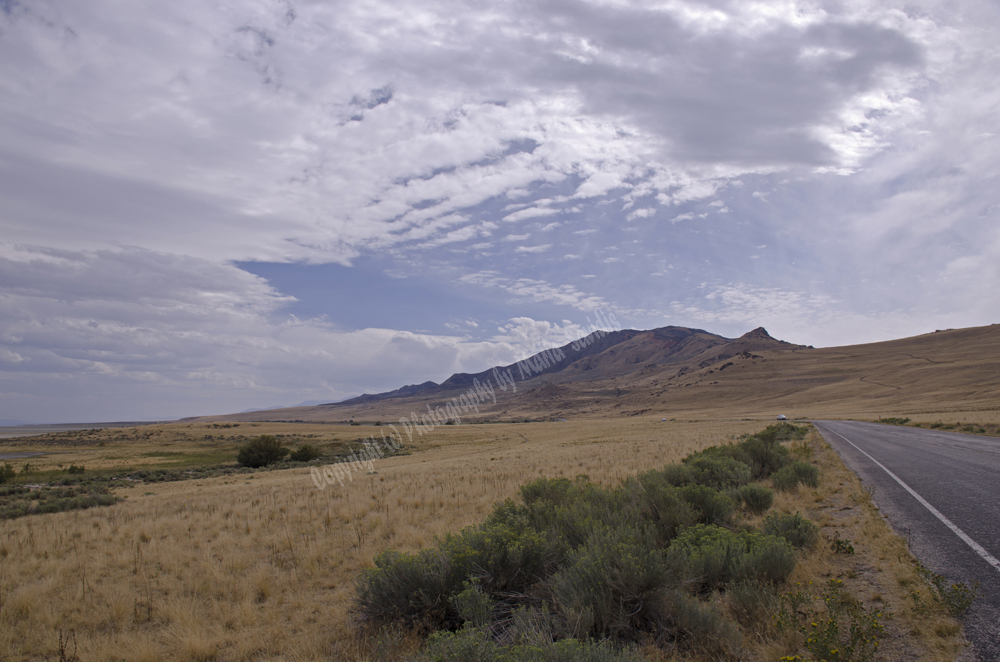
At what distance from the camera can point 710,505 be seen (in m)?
8.33

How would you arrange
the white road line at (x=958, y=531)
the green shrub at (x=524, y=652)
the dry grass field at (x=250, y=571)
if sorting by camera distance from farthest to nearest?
the white road line at (x=958, y=531)
the dry grass field at (x=250, y=571)
the green shrub at (x=524, y=652)

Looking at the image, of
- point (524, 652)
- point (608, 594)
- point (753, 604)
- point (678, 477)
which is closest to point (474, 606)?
point (608, 594)

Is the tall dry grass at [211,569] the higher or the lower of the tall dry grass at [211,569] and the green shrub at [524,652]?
the lower

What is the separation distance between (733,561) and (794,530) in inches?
86.2

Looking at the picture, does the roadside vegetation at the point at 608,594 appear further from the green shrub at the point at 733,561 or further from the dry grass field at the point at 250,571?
the dry grass field at the point at 250,571

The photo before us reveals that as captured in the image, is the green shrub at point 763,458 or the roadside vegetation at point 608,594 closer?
the roadside vegetation at point 608,594


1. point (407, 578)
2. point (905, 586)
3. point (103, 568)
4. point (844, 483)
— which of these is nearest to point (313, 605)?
point (407, 578)

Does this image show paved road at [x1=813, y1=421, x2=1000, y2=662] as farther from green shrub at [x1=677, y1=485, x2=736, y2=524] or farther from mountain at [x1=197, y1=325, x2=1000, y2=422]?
mountain at [x1=197, y1=325, x2=1000, y2=422]

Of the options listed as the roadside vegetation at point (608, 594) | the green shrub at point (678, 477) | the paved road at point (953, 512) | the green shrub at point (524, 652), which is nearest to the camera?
the green shrub at point (524, 652)

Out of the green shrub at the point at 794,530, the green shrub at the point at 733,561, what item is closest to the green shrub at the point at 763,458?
the green shrub at the point at 794,530

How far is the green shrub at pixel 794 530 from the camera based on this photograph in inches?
271

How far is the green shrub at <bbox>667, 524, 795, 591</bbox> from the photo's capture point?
5.49 meters

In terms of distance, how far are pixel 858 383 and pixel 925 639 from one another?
443ft

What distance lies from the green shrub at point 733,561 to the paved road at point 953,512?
5.16ft
